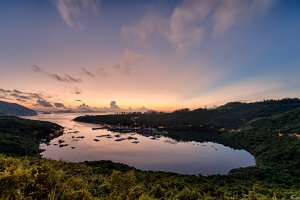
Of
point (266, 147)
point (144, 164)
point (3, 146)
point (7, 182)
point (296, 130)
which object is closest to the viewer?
point (7, 182)

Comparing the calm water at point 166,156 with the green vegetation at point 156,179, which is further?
the calm water at point 166,156

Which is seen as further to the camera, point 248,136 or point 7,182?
point 248,136

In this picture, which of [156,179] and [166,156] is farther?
[166,156]

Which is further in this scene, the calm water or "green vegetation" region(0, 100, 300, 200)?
the calm water

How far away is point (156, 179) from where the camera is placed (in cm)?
4072

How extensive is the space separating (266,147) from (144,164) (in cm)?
4814

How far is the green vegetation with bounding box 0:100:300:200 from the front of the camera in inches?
382

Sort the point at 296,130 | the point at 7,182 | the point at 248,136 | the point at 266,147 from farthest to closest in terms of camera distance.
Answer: the point at 248,136 → the point at 296,130 → the point at 266,147 → the point at 7,182

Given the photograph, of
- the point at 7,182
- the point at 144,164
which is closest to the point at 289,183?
the point at 144,164

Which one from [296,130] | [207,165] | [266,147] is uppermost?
[296,130]

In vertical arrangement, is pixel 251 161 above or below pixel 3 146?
below

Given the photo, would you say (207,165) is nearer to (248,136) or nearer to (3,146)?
(248,136)

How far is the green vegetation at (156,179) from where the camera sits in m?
9.71

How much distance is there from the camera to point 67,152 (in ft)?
294
